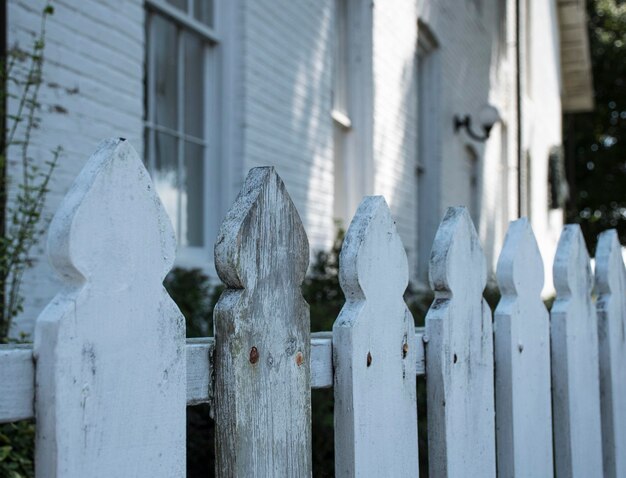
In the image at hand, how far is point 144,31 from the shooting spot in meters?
4.43

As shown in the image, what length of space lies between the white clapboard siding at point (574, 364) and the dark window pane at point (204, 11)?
2.77 meters

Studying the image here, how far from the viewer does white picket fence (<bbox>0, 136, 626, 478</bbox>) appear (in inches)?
48.9

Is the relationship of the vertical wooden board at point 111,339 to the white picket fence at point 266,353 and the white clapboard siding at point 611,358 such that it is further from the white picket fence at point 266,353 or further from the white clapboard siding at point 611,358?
the white clapboard siding at point 611,358

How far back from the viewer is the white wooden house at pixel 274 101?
374 centimetres

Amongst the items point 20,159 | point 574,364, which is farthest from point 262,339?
point 20,159

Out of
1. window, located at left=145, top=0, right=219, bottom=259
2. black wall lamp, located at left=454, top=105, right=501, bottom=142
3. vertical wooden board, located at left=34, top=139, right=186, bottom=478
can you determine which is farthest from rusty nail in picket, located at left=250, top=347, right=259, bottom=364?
black wall lamp, located at left=454, top=105, right=501, bottom=142

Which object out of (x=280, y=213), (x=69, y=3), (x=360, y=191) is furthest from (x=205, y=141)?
(x=280, y=213)

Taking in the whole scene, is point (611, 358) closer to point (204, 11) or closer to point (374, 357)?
point (374, 357)

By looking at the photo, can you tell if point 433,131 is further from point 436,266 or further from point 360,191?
point 436,266

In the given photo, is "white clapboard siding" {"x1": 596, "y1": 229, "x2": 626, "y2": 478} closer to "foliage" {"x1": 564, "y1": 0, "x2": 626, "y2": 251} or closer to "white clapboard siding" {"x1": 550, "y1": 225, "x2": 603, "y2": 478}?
"white clapboard siding" {"x1": 550, "y1": 225, "x2": 603, "y2": 478}

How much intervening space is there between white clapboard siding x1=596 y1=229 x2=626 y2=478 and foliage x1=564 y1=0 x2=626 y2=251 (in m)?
21.3

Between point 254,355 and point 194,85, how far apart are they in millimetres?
3606

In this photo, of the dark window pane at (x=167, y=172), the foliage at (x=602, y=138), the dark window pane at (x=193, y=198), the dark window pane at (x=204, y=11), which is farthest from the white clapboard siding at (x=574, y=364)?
the foliage at (x=602, y=138)

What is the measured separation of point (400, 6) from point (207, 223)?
147 inches
